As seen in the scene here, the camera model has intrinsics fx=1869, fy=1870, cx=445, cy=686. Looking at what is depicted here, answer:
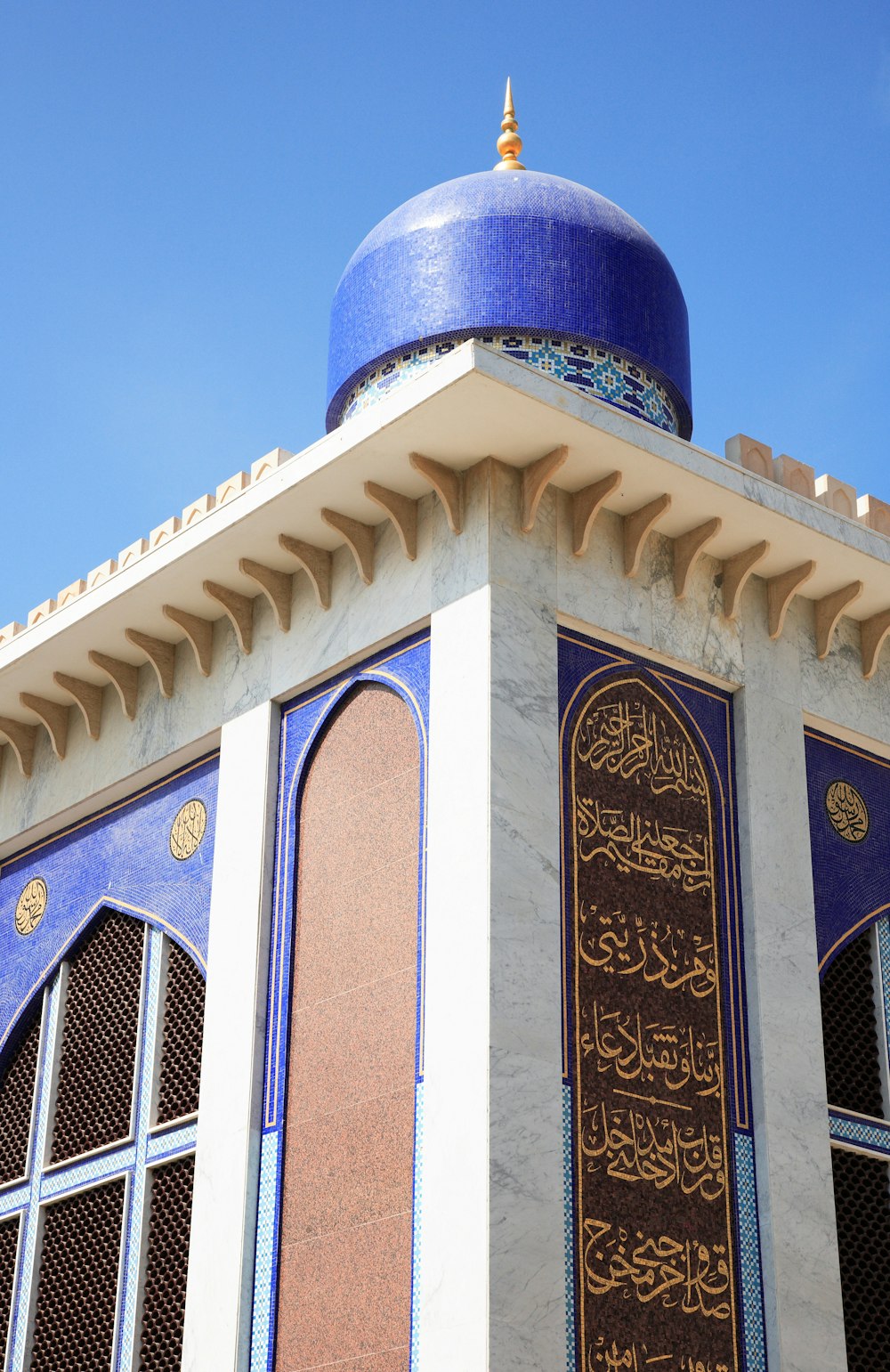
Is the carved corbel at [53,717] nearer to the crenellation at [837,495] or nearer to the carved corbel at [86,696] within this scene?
the carved corbel at [86,696]

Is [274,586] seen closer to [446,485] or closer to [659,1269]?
[446,485]

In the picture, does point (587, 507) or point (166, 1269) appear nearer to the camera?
point (587, 507)

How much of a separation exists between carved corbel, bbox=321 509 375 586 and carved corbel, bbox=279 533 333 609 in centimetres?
21

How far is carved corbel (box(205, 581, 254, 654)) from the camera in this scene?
8.27m

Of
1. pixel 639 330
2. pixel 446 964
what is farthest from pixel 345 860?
pixel 639 330

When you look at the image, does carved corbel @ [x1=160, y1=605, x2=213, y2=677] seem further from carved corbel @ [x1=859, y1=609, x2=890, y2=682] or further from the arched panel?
carved corbel @ [x1=859, y1=609, x2=890, y2=682]

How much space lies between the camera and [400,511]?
7523 mm

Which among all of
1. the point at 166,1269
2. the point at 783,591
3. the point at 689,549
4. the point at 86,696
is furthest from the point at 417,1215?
the point at 86,696

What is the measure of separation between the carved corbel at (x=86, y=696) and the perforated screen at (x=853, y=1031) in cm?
372

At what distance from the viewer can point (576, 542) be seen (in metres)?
7.46

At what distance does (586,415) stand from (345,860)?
1973mm

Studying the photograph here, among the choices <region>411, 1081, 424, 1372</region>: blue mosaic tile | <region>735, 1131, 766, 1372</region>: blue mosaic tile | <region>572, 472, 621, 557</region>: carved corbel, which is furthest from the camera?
<region>572, 472, 621, 557</region>: carved corbel

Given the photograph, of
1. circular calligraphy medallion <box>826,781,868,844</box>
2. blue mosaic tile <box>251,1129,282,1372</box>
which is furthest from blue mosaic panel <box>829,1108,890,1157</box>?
blue mosaic tile <box>251,1129,282,1372</box>

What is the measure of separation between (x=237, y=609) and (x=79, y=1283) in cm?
303
